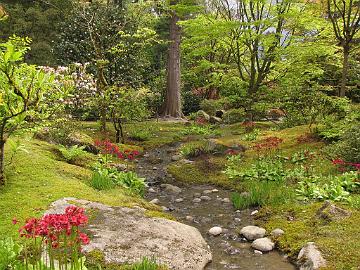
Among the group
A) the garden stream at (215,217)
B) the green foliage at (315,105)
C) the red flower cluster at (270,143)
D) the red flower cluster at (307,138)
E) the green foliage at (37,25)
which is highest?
the green foliage at (37,25)

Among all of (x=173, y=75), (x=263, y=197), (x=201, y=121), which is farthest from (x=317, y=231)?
(x=173, y=75)

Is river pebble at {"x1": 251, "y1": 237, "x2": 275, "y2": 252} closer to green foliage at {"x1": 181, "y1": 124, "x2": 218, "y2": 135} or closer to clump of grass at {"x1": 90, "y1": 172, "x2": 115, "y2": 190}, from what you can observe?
clump of grass at {"x1": 90, "y1": 172, "x2": 115, "y2": 190}

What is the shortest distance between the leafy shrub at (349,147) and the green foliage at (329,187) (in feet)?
2.26

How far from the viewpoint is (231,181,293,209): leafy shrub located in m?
7.16

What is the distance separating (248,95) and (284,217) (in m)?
9.81

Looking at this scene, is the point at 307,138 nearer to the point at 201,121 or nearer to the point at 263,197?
the point at 263,197

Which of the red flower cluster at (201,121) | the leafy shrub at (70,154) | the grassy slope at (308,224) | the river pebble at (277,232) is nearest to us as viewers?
the grassy slope at (308,224)

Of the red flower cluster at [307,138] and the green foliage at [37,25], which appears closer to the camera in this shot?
the red flower cluster at [307,138]

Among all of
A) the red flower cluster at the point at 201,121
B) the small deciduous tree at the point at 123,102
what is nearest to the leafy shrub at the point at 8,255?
the small deciduous tree at the point at 123,102

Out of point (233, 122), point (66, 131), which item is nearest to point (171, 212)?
point (66, 131)

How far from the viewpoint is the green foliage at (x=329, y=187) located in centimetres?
692

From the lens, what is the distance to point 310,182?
7.67 m

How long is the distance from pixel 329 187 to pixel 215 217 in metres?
2.39

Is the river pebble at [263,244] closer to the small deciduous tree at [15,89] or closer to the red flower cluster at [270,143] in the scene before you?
the red flower cluster at [270,143]
